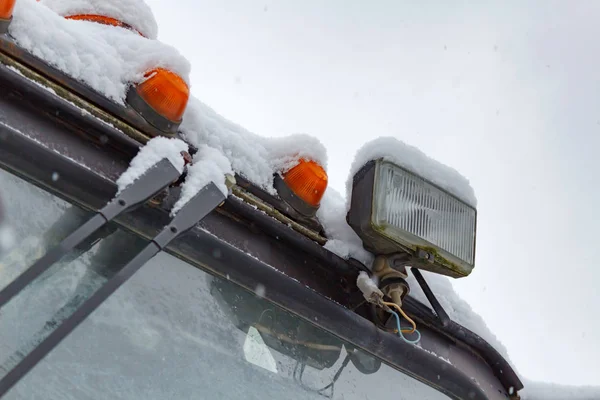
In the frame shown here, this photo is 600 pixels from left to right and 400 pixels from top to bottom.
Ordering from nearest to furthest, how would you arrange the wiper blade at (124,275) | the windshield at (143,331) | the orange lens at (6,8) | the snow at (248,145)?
1. the wiper blade at (124,275)
2. the windshield at (143,331)
3. the orange lens at (6,8)
4. the snow at (248,145)

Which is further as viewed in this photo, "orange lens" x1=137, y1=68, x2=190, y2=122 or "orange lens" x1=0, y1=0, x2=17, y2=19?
"orange lens" x1=137, y1=68, x2=190, y2=122

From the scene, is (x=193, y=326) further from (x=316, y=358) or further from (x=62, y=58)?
(x=62, y=58)

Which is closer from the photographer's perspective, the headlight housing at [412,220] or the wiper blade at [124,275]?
the wiper blade at [124,275]

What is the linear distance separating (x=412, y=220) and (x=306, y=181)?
0.31 metres

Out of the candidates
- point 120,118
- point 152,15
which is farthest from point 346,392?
point 152,15

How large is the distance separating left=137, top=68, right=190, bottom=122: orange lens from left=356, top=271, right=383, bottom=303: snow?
2.19ft

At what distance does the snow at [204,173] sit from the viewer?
4.70 ft

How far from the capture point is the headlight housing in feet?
5.75

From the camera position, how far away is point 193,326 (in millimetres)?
1469

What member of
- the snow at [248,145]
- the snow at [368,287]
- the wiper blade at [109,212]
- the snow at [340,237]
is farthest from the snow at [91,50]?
the snow at [368,287]

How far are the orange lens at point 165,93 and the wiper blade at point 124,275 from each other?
0.84 feet

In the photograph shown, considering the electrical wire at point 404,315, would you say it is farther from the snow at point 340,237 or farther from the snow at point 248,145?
the snow at point 248,145

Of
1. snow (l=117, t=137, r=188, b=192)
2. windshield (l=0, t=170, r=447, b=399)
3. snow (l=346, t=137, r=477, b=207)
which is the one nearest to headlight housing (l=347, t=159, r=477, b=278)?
snow (l=346, t=137, r=477, b=207)

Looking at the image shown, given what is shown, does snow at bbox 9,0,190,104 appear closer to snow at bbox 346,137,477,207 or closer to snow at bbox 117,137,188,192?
snow at bbox 117,137,188,192
